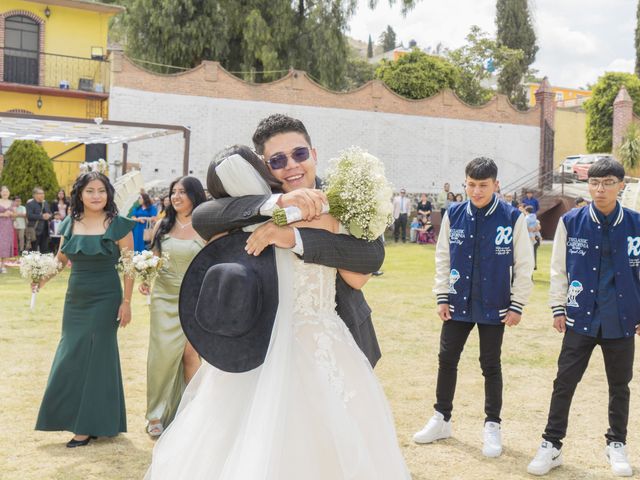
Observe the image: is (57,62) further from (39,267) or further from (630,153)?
(39,267)

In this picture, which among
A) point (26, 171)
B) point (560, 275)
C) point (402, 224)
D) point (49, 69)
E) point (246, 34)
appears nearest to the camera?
point (560, 275)

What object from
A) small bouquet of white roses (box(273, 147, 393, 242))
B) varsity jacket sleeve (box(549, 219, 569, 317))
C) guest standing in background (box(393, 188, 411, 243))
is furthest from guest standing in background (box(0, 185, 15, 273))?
small bouquet of white roses (box(273, 147, 393, 242))

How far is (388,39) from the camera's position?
101688 millimetres

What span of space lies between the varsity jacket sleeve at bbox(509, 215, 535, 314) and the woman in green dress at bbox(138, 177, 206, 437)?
2429mm

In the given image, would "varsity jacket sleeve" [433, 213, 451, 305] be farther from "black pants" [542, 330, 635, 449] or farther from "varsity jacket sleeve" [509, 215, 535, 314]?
"black pants" [542, 330, 635, 449]

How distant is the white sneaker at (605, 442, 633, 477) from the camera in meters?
4.56

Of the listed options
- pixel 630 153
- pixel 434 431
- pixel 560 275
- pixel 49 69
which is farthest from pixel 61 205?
pixel 630 153

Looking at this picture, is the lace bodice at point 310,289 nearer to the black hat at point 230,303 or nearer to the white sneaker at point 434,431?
the black hat at point 230,303

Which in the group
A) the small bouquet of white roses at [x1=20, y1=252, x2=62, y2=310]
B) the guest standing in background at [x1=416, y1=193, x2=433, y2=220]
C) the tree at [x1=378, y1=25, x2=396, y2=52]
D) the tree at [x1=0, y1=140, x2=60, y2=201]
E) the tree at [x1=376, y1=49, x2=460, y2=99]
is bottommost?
the small bouquet of white roses at [x1=20, y1=252, x2=62, y2=310]

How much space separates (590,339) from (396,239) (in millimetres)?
22258

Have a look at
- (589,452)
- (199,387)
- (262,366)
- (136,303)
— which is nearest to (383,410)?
(262,366)

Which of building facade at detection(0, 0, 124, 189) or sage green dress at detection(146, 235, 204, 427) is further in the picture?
building facade at detection(0, 0, 124, 189)

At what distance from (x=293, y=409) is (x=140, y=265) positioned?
9.22 feet

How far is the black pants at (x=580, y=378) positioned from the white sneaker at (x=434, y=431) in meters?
0.80
